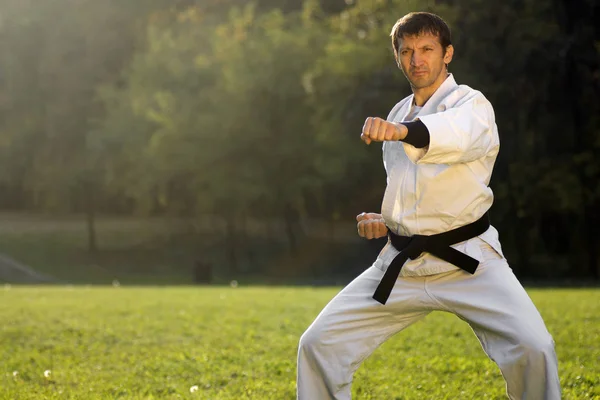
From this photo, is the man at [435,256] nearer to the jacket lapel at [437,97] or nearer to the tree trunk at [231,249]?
the jacket lapel at [437,97]

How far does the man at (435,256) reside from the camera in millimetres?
4043

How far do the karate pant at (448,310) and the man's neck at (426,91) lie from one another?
2.95 ft

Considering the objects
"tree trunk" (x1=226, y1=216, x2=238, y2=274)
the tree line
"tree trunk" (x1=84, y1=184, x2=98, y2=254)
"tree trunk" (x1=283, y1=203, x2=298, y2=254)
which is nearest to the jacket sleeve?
the tree line

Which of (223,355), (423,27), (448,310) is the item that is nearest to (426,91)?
(423,27)

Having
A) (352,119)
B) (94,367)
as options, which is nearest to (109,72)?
(352,119)

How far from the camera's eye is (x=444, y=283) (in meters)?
4.41

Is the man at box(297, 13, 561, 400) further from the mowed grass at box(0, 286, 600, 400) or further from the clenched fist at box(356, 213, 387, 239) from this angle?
the mowed grass at box(0, 286, 600, 400)

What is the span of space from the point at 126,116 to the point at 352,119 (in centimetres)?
1667

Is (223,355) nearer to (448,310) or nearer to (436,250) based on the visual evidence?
(448,310)

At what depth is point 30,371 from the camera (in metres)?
8.12

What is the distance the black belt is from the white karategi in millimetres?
32

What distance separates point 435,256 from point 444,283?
0.15 metres

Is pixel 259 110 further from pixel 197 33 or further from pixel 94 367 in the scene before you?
pixel 94 367

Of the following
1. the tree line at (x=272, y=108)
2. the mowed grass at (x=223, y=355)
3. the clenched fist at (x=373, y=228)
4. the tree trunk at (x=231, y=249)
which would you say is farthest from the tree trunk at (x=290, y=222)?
the clenched fist at (x=373, y=228)
